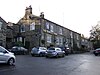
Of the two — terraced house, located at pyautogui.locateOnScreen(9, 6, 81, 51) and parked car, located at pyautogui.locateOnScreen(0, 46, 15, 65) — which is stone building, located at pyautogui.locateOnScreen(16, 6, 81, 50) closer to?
terraced house, located at pyautogui.locateOnScreen(9, 6, 81, 51)

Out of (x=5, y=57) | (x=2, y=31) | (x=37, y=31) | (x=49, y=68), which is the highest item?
(x=37, y=31)

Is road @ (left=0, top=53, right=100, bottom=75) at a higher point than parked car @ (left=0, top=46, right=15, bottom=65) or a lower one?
lower

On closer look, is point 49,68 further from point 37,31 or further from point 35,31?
point 35,31

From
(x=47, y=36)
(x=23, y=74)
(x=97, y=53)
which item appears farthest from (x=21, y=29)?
(x=23, y=74)

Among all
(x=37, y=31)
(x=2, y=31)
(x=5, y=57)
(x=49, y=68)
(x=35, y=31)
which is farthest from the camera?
(x=35, y=31)

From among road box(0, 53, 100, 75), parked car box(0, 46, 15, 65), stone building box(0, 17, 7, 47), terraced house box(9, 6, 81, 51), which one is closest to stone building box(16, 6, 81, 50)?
terraced house box(9, 6, 81, 51)

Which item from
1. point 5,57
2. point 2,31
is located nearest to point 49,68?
point 5,57

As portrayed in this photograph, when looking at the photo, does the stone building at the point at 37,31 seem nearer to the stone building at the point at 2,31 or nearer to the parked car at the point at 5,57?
the stone building at the point at 2,31

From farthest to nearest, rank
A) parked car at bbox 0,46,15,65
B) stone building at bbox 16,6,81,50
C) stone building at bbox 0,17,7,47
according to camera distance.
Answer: stone building at bbox 16,6,81,50
stone building at bbox 0,17,7,47
parked car at bbox 0,46,15,65

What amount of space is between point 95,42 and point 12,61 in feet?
213

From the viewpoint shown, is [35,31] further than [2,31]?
Yes

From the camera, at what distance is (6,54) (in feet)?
59.1

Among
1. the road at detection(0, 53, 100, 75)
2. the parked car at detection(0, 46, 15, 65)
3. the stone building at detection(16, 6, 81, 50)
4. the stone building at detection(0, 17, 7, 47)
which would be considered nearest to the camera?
the road at detection(0, 53, 100, 75)

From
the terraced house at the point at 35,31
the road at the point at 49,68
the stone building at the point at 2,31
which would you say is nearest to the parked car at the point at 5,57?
the road at the point at 49,68
